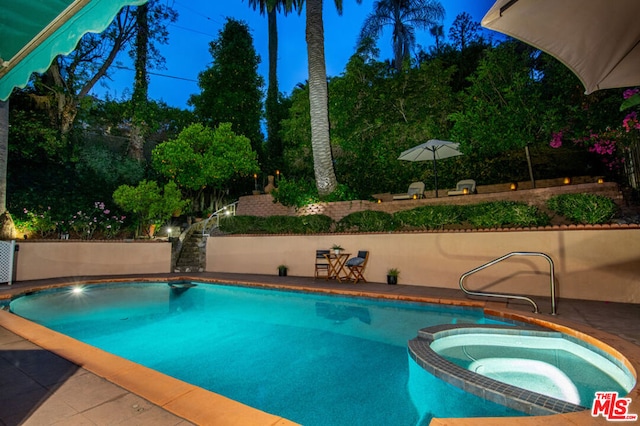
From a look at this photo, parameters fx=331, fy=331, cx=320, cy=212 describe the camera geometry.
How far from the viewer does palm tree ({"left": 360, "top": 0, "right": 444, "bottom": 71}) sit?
20.5 metres

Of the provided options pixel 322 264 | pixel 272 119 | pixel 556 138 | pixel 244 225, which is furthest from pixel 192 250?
pixel 556 138

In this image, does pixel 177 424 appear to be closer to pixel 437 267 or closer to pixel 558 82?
pixel 437 267

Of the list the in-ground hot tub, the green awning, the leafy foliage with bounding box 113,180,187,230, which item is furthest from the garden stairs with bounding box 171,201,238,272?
the green awning

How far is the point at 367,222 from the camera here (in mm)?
9555

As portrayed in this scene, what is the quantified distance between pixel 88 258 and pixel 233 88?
530 inches

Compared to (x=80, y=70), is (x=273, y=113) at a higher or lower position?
higher

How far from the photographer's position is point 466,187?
10750mm

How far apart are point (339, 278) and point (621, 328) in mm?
5906

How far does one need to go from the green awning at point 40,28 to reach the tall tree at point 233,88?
59.9 feet

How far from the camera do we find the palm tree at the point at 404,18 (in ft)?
67.4

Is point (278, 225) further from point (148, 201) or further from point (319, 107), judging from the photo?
point (148, 201)

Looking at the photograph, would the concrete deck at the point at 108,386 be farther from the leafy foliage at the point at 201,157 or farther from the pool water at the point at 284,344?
the leafy foliage at the point at 201,157

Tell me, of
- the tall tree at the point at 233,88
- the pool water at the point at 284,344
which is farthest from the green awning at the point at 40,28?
the tall tree at the point at 233,88

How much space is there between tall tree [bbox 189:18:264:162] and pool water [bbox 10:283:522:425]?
44.0 ft
